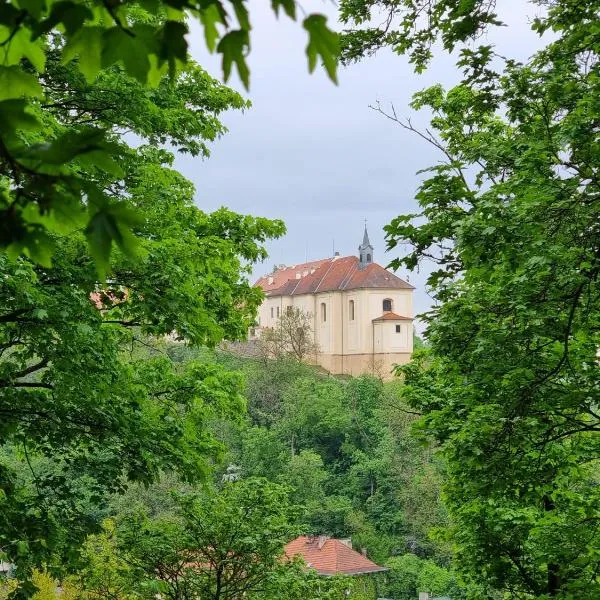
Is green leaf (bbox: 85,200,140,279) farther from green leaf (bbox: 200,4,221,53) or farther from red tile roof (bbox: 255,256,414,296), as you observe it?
red tile roof (bbox: 255,256,414,296)

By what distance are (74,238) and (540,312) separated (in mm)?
3720

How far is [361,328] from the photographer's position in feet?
254

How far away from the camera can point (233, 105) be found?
11086 mm

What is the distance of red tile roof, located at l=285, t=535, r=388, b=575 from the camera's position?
3553 centimetres

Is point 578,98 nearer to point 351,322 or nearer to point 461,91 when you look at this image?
point 461,91

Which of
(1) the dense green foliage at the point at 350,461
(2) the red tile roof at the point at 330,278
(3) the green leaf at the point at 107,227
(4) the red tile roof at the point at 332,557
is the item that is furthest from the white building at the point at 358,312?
(3) the green leaf at the point at 107,227

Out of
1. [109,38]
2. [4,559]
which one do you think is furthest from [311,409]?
[109,38]

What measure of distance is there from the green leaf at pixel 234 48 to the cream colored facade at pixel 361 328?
71408 mm

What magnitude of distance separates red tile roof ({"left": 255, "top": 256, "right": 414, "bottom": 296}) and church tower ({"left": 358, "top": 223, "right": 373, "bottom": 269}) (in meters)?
0.61

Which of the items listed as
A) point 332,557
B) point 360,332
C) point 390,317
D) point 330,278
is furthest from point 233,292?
point 330,278

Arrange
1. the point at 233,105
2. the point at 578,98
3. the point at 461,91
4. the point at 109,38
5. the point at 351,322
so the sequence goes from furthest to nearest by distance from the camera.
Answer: the point at 351,322, the point at 461,91, the point at 233,105, the point at 578,98, the point at 109,38

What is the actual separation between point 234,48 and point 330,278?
79.9 metres

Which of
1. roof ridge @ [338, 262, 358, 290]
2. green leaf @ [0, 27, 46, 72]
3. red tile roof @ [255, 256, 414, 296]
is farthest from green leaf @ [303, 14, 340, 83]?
roof ridge @ [338, 262, 358, 290]

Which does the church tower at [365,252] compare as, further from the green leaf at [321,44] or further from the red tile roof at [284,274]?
the green leaf at [321,44]
